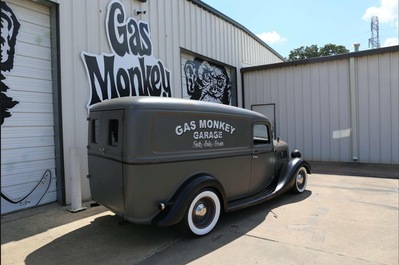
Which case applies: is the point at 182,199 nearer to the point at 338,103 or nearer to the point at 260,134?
the point at 260,134

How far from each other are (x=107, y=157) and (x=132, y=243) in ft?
3.94

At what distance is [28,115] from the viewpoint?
18.3 feet

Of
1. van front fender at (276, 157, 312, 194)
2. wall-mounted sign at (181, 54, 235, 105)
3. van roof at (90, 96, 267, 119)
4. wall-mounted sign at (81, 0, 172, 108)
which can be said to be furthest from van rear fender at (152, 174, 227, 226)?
wall-mounted sign at (181, 54, 235, 105)

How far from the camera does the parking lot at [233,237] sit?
3.69 m

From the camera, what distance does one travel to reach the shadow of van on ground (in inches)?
144

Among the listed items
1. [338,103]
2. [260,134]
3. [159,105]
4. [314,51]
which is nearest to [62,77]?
[159,105]

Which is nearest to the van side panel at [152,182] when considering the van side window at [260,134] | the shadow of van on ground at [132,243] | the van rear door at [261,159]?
the shadow of van on ground at [132,243]

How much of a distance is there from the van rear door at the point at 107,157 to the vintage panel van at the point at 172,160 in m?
0.01

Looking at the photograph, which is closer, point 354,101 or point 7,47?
point 7,47

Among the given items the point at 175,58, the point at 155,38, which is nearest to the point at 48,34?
the point at 155,38

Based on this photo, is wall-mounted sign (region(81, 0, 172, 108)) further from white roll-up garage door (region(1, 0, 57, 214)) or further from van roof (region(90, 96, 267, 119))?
van roof (region(90, 96, 267, 119))

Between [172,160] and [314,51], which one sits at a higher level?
[314,51]

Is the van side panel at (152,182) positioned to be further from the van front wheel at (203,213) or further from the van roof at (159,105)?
the van roof at (159,105)

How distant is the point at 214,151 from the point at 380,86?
8.29 m
